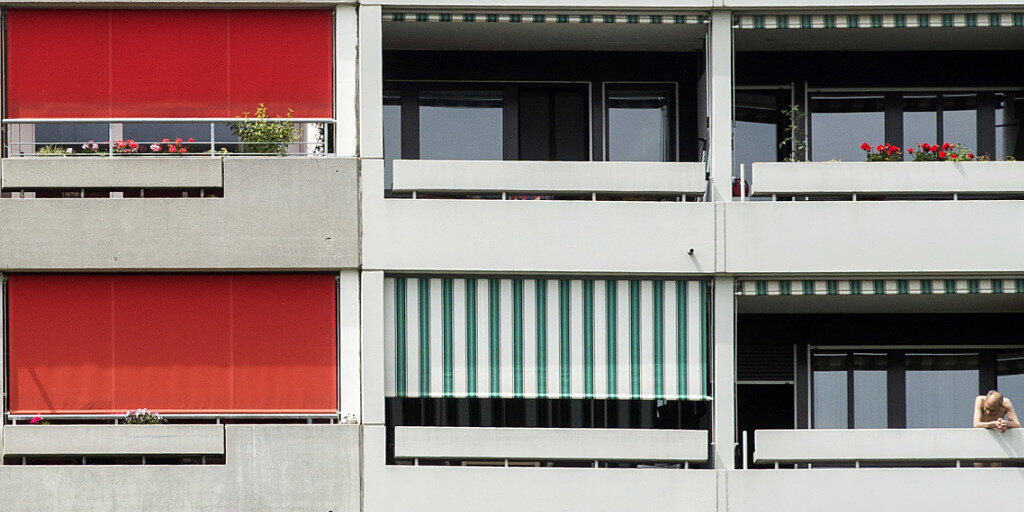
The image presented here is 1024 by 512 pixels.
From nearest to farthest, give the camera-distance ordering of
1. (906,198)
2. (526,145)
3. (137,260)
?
1. (137,260)
2. (906,198)
3. (526,145)

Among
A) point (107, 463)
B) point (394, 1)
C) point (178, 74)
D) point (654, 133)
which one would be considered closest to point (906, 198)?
point (654, 133)

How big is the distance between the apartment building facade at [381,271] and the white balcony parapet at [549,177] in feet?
0.12

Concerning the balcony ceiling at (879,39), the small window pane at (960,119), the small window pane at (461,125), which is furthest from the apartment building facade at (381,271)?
the small window pane at (960,119)

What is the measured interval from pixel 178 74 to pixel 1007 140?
11156 millimetres

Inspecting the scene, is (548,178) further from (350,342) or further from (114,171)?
(114,171)

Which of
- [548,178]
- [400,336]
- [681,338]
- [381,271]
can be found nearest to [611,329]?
[681,338]

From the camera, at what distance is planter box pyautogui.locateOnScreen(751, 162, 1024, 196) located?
49.6 feet

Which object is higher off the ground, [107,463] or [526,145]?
[526,145]

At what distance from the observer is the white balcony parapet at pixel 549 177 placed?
1505cm

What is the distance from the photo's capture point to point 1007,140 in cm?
1756

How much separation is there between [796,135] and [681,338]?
3.94m

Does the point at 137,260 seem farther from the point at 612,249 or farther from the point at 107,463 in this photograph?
the point at 612,249

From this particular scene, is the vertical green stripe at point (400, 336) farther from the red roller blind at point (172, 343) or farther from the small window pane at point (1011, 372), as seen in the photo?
the small window pane at point (1011, 372)

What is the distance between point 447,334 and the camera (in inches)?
595
